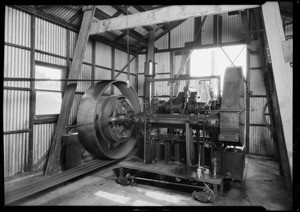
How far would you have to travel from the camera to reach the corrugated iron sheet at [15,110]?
14.1 feet

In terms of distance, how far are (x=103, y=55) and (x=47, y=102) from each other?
280 cm

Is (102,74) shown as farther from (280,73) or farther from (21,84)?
(280,73)

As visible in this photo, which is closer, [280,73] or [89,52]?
[280,73]

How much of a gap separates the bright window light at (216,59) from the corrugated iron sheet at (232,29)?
0.30 metres

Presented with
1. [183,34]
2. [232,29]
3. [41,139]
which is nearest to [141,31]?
[183,34]

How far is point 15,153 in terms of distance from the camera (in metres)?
4.52

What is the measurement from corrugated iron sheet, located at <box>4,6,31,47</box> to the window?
0.67 metres

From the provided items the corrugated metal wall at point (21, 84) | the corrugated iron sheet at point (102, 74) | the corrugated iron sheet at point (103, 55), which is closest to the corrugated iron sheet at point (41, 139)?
the corrugated metal wall at point (21, 84)

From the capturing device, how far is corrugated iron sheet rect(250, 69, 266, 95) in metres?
7.18

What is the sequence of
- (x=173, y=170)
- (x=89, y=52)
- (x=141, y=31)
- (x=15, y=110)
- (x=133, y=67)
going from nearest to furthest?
(x=173, y=170)
(x=15, y=110)
(x=89, y=52)
(x=141, y=31)
(x=133, y=67)

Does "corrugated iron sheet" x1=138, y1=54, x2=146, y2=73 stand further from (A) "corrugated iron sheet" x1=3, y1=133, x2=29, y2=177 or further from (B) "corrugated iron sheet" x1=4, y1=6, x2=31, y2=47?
(A) "corrugated iron sheet" x1=3, y1=133, x2=29, y2=177

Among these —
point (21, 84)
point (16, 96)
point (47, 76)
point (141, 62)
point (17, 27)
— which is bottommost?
point (16, 96)

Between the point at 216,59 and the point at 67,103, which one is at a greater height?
the point at 216,59
